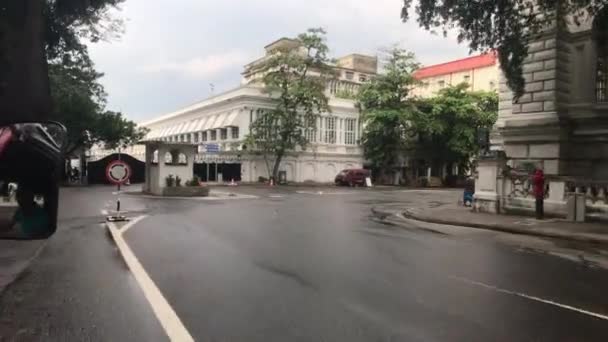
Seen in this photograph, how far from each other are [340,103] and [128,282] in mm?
50355

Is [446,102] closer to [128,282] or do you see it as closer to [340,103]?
[340,103]

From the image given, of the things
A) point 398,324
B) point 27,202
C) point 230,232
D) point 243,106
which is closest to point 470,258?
point 398,324

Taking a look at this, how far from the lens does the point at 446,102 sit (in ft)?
165

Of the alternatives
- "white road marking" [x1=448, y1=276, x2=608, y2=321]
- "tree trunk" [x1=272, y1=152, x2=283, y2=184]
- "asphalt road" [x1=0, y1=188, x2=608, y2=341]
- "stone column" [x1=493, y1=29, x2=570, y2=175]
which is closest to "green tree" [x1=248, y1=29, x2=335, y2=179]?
"tree trunk" [x1=272, y1=152, x2=283, y2=184]

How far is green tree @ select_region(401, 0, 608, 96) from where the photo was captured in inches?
602

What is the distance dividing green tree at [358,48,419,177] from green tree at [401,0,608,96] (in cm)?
3318

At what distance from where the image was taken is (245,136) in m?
47.6

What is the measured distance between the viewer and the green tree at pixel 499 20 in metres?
15.3

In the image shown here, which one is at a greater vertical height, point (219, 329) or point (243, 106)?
point (243, 106)

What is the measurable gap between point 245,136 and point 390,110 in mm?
15110

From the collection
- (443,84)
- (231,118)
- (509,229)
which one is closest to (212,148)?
(231,118)

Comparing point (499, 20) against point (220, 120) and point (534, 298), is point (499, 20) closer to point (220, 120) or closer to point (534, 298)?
point (534, 298)

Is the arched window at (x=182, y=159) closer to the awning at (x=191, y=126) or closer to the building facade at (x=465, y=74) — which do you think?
the awning at (x=191, y=126)

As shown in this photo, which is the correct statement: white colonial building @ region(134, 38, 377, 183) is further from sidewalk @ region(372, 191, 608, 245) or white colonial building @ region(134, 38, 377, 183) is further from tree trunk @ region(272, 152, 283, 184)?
sidewalk @ region(372, 191, 608, 245)
